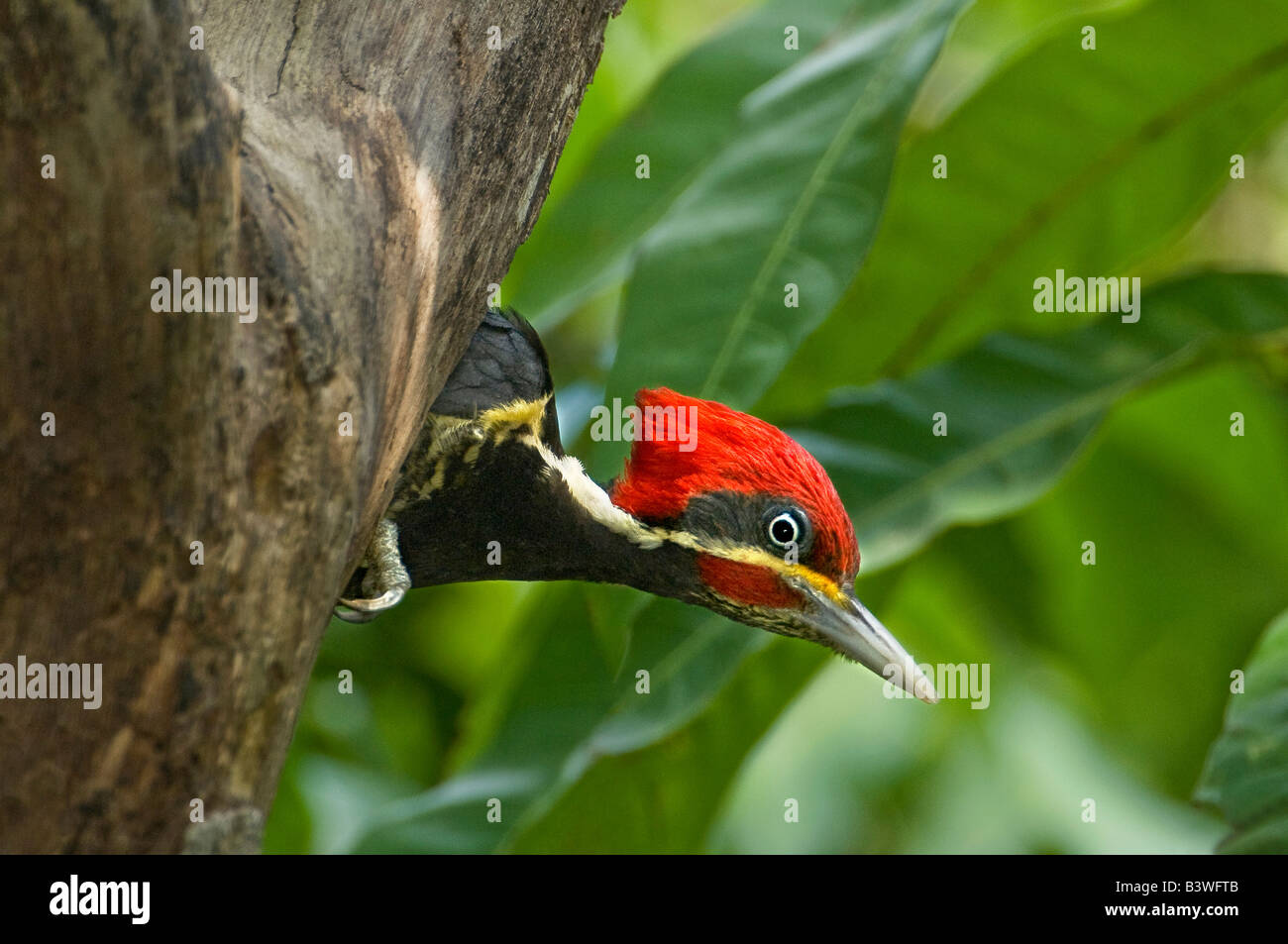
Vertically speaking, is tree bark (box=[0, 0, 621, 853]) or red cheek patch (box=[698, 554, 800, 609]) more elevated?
tree bark (box=[0, 0, 621, 853])

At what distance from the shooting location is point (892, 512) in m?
2.29

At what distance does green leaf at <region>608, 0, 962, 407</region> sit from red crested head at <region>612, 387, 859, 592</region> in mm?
156

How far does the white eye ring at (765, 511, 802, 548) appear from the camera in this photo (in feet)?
6.08

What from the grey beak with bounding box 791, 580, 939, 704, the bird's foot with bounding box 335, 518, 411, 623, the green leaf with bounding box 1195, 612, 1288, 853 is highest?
the bird's foot with bounding box 335, 518, 411, 623

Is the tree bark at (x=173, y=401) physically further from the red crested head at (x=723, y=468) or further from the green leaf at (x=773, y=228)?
the green leaf at (x=773, y=228)

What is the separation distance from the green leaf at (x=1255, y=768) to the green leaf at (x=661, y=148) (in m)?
1.39

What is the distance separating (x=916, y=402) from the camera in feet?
7.89

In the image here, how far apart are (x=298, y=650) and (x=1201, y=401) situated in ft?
8.66

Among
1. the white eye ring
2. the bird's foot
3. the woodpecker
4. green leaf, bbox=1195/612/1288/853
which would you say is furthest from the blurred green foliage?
the bird's foot

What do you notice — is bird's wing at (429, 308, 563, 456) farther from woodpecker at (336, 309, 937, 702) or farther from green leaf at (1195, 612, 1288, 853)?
green leaf at (1195, 612, 1288, 853)

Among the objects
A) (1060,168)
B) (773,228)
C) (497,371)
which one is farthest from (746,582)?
(1060,168)
